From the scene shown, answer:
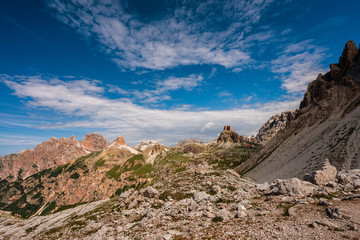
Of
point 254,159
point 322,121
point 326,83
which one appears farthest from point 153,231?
point 326,83

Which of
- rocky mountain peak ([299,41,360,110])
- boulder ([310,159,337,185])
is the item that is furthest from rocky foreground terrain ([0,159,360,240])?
Answer: rocky mountain peak ([299,41,360,110])

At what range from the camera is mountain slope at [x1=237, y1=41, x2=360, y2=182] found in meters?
80.8

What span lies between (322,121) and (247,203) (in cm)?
12499

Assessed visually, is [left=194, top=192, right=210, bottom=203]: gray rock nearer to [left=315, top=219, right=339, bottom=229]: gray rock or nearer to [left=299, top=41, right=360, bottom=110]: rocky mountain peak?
[left=315, top=219, right=339, bottom=229]: gray rock

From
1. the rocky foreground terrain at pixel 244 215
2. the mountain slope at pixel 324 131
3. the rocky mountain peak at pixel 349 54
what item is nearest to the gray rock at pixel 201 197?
the rocky foreground terrain at pixel 244 215

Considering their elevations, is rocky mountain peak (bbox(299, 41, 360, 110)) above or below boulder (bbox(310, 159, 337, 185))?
above

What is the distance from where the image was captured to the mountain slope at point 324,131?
80.8m

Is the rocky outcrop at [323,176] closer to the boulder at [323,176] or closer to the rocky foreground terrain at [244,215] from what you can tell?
the boulder at [323,176]

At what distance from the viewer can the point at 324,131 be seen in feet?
337

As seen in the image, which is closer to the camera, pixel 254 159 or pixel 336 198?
pixel 336 198

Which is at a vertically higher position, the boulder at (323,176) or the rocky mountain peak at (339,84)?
the rocky mountain peak at (339,84)

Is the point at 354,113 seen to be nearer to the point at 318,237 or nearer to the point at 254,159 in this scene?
the point at 254,159

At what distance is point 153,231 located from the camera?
2491cm

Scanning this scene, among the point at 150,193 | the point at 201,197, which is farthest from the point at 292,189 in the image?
the point at 150,193
